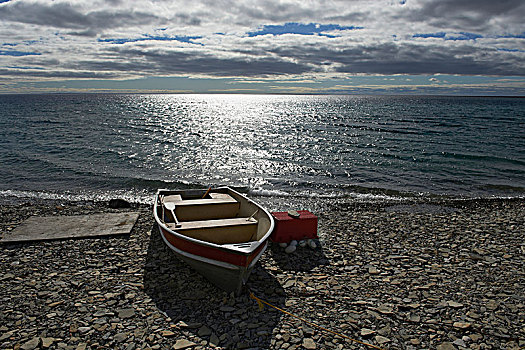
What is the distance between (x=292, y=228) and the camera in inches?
438

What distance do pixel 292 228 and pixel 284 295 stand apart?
3075mm

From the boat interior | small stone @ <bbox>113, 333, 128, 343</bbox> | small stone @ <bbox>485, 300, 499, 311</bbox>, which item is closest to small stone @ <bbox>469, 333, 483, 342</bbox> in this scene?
small stone @ <bbox>485, 300, 499, 311</bbox>

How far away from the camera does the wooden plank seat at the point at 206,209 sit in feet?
38.2

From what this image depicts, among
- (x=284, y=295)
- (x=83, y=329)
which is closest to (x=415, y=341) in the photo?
(x=284, y=295)

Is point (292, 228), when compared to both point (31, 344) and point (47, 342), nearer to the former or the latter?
point (47, 342)

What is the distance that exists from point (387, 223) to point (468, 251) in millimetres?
3259

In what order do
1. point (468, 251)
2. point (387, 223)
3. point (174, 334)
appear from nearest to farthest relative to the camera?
point (174, 334) < point (468, 251) < point (387, 223)

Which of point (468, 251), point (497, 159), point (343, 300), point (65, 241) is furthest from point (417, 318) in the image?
point (497, 159)


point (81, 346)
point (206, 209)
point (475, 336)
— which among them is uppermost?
point (206, 209)

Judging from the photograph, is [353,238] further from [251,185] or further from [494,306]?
[251,185]

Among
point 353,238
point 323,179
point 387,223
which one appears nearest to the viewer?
point 353,238

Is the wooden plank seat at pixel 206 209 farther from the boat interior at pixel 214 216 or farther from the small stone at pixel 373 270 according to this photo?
the small stone at pixel 373 270

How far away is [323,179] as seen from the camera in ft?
78.2

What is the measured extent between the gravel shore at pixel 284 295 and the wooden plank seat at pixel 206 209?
4.17 feet
